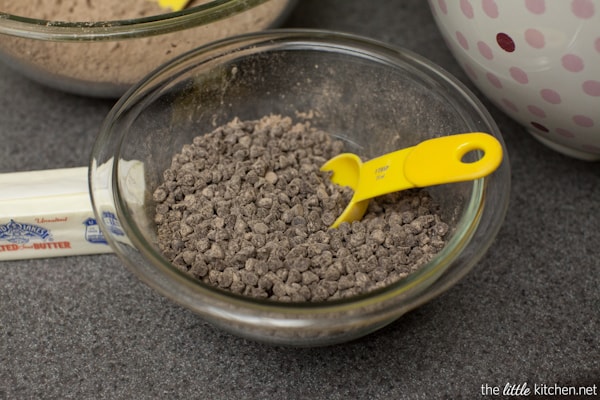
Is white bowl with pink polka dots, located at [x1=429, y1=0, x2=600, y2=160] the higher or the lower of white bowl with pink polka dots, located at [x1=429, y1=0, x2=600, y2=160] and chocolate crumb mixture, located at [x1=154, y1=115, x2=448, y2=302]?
the higher

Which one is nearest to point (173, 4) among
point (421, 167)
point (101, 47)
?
point (101, 47)

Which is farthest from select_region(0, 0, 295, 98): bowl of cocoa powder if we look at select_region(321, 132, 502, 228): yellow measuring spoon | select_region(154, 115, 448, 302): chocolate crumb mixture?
select_region(321, 132, 502, 228): yellow measuring spoon

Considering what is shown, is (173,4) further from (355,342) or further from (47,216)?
(355,342)

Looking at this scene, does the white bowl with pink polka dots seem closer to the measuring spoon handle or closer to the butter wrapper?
the measuring spoon handle

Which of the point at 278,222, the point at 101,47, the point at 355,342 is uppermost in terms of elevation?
the point at 101,47

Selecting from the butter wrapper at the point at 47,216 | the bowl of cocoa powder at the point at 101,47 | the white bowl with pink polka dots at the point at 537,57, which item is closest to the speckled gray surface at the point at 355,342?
Answer: the butter wrapper at the point at 47,216

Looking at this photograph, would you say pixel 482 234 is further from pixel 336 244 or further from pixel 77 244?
pixel 77 244

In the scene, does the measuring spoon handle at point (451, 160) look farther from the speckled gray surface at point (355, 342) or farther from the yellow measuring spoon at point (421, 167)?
the speckled gray surface at point (355, 342)
